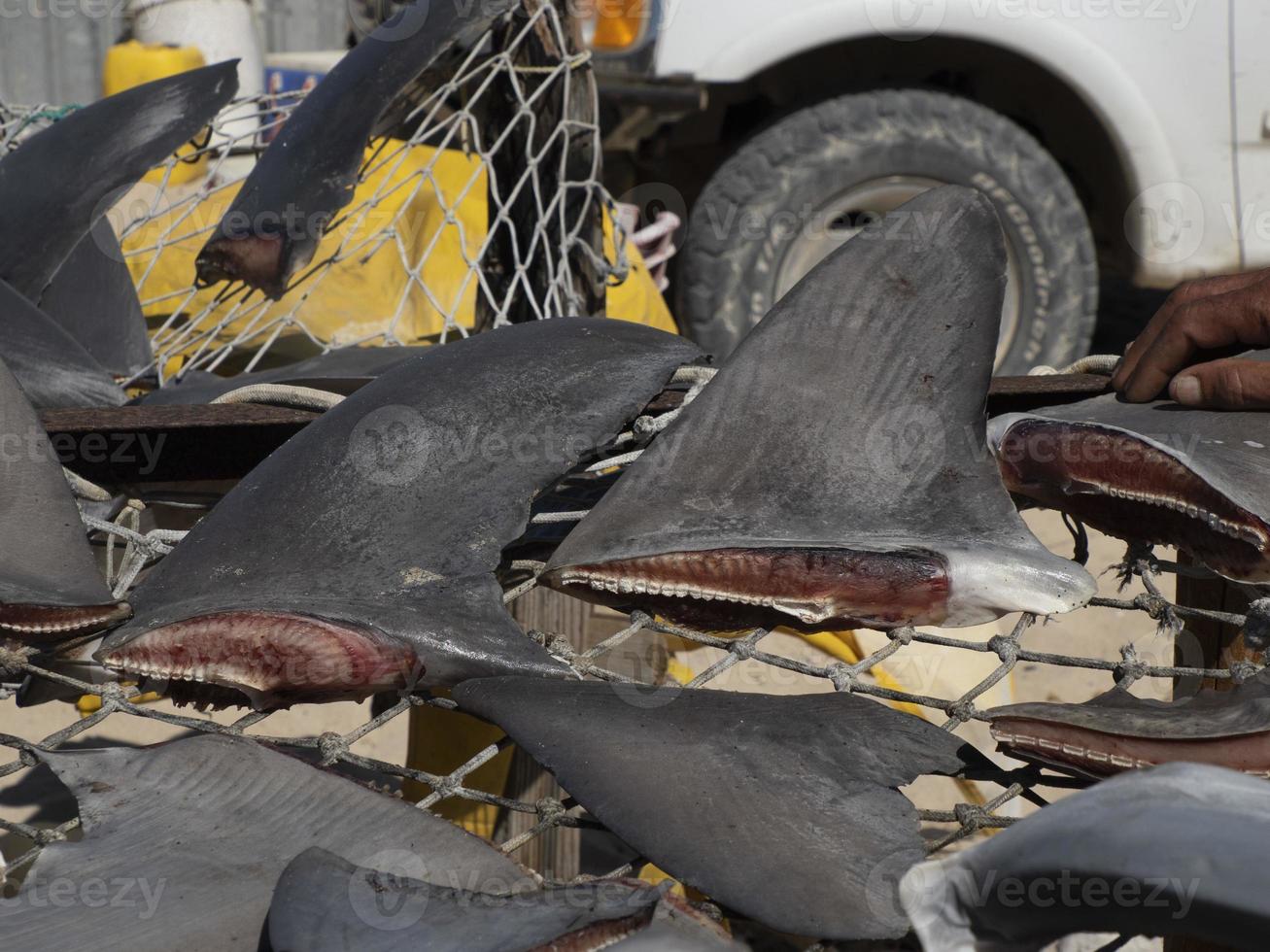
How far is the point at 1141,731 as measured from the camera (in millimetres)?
871

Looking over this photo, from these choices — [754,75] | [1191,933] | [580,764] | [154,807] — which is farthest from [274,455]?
[754,75]

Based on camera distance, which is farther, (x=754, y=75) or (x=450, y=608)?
(x=754, y=75)

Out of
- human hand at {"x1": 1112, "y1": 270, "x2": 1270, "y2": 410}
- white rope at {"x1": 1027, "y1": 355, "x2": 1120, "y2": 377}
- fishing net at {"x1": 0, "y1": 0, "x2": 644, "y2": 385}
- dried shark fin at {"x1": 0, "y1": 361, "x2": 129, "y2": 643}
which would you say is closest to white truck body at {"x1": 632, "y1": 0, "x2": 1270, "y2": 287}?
fishing net at {"x1": 0, "y1": 0, "x2": 644, "y2": 385}

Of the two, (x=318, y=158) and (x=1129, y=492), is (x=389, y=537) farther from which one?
(x=318, y=158)

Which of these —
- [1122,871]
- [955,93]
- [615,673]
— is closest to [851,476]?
[615,673]

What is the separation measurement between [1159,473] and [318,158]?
121 cm

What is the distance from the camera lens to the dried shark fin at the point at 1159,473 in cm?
99

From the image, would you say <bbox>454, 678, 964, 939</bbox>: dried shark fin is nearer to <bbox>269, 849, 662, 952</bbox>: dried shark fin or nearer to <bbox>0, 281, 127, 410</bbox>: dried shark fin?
<bbox>269, 849, 662, 952</bbox>: dried shark fin

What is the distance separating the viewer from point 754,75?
3758 millimetres

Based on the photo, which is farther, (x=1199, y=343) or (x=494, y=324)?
(x=494, y=324)

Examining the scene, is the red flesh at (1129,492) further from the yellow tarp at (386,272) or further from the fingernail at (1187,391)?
the yellow tarp at (386,272)

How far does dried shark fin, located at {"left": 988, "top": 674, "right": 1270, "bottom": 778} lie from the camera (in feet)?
2.77

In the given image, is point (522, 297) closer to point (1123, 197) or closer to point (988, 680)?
point (988, 680)

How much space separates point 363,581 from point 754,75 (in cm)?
318
